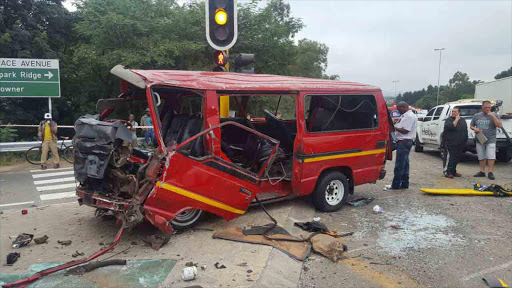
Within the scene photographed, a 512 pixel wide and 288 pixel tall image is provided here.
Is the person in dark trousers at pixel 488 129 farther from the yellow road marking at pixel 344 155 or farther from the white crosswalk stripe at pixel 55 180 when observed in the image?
the white crosswalk stripe at pixel 55 180

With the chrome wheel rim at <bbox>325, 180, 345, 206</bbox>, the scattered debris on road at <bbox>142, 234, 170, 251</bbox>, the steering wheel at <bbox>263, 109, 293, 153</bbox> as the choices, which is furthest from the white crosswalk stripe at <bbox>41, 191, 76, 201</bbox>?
the chrome wheel rim at <bbox>325, 180, 345, 206</bbox>

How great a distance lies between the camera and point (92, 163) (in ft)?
15.2

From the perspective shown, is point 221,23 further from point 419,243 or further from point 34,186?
point 34,186

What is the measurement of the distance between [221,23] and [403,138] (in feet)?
14.1

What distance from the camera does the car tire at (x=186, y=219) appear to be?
4.97m

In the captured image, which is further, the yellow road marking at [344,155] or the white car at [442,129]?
the white car at [442,129]

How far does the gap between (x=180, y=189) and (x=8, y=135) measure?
35.4ft

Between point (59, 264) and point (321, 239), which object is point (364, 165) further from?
point (59, 264)

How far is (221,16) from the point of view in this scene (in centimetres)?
688

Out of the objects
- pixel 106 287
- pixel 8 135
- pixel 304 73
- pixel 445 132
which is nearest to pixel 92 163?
pixel 106 287

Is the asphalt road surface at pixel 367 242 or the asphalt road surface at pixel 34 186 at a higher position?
the asphalt road surface at pixel 367 242

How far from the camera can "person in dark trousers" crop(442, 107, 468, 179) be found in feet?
30.0

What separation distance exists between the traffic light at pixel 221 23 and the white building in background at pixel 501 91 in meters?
13.1

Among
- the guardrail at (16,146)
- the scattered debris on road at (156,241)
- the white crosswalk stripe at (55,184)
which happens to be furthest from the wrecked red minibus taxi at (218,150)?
the guardrail at (16,146)
